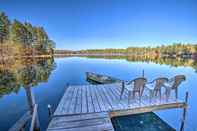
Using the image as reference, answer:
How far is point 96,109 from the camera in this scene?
4070mm

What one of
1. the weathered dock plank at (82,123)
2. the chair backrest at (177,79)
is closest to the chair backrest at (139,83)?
the chair backrest at (177,79)

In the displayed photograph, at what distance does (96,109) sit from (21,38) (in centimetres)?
3866

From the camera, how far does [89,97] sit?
5.29m

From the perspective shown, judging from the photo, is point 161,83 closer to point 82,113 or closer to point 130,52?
point 82,113

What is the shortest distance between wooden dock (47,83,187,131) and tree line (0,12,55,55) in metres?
30.9

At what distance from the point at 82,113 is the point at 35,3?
15956 millimetres

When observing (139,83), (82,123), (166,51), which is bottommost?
(82,123)

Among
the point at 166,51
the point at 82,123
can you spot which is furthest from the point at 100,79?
the point at 166,51

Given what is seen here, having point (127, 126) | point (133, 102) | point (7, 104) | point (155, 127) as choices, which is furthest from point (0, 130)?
point (155, 127)

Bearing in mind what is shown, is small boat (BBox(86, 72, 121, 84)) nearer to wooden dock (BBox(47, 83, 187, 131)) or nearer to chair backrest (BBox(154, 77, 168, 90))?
wooden dock (BBox(47, 83, 187, 131))

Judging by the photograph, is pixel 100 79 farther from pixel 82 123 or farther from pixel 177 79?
pixel 82 123

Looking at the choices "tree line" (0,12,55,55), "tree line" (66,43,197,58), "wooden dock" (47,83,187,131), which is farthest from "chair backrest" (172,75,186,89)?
"tree line" (66,43,197,58)

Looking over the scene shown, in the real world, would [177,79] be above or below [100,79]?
above

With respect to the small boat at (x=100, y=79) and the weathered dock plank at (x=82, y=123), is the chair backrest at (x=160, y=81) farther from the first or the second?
the small boat at (x=100, y=79)
